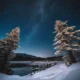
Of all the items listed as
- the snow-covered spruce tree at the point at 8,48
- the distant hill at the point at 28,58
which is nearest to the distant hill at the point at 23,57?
the distant hill at the point at 28,58

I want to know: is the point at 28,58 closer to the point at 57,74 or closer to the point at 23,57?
the point at 23,57

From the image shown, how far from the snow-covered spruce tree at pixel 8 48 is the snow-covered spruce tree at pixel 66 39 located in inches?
48.6

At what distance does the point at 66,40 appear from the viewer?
7.50 metres

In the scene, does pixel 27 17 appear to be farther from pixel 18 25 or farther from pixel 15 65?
pixel 15 65

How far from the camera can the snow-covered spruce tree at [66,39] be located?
7.40 m

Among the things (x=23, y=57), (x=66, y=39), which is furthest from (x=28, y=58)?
(x=66, y=39)

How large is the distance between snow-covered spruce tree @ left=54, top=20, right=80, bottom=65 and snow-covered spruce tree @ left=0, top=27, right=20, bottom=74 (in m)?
1.23

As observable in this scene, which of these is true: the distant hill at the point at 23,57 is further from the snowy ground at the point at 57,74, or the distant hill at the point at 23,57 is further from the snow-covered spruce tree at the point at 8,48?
the snowy ground at the point at 57,74

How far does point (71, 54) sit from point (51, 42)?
28.4 inches

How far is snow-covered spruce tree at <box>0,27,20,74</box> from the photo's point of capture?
732cm

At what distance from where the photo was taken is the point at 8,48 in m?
7.52

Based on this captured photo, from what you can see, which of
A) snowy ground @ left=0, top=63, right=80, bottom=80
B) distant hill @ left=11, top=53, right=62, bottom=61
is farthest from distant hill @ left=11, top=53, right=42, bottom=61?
snowy ground @ left=0, top=63, right=80, bottom=80

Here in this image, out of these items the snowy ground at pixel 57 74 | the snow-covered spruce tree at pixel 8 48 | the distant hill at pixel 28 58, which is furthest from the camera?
the distant hill at pixel 28 58

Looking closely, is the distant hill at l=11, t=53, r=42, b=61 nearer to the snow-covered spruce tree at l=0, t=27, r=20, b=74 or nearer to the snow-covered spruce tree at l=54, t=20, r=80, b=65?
the snow-covered spruce tree at l=0, t=27, r=20, b=74
